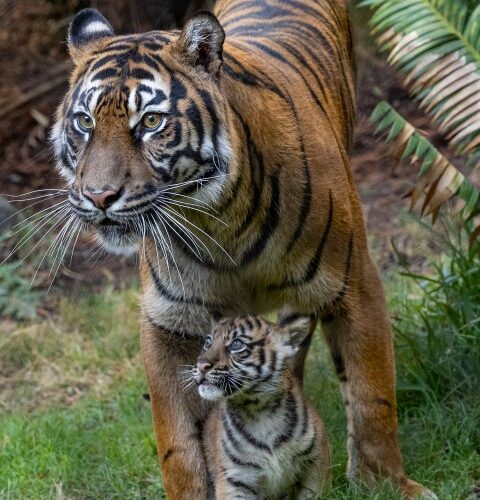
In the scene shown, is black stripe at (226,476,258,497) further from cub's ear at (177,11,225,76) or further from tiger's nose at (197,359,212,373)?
cub's ear at (177,11,225,76)

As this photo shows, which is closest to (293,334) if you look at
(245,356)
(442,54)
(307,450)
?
(245,356)

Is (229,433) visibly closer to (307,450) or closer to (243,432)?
(243,432)

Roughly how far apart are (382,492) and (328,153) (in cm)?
127

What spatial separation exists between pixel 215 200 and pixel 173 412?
97 centimetres

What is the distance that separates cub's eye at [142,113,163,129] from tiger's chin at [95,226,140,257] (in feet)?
1.11

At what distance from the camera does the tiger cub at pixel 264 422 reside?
4016 mm

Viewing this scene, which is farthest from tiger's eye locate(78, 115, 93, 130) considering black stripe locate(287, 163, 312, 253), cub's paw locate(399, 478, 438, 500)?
cub's paw locate(399, 478, 438, 500)

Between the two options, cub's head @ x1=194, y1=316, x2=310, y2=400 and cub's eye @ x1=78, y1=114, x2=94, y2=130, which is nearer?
cub's eye @ x1=78, y1=114, x2=94, y2=130

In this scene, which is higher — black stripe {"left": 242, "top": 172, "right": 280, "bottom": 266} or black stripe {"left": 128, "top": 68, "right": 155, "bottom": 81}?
black stripe {"left": 128, "top": 68, "right": 155, "bottom": 81}

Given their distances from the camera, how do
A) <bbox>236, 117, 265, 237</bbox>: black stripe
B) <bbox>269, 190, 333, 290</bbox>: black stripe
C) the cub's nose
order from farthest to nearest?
<bbox>269, 190, 333, 290</bbox>: black stripe < <bbox>236, 117, 265, 237</bbox>: black stripe < the cub's nose

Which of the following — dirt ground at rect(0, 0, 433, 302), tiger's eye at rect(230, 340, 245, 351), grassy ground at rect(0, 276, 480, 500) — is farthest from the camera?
dirt ground at rect(0, 0, 433, 302)

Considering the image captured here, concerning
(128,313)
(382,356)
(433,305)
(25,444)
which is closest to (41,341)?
(128,313)

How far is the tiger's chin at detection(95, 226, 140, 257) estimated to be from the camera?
3648 millimetres

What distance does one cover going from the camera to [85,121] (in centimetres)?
367
